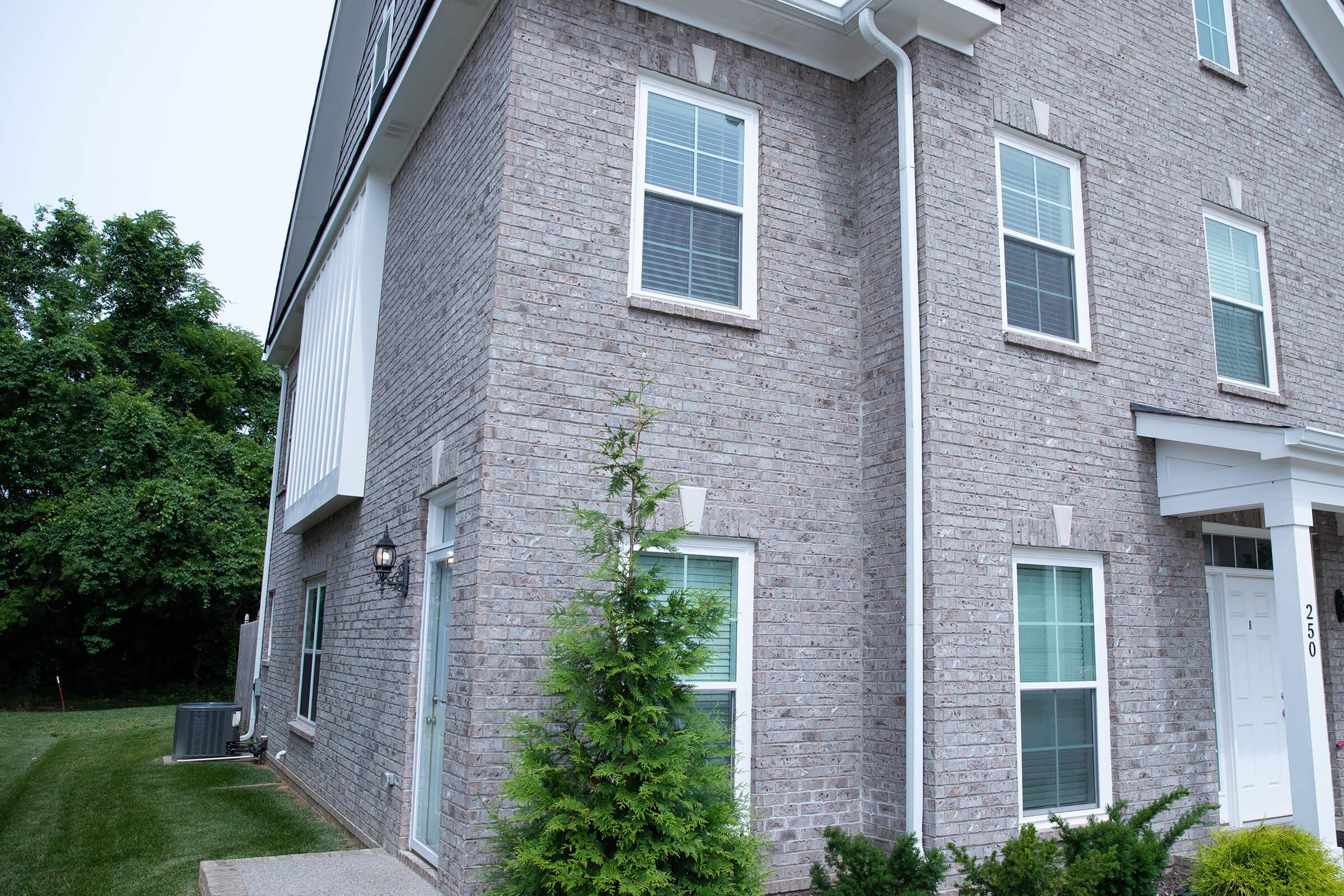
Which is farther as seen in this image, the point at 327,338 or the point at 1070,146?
the point at 327,338

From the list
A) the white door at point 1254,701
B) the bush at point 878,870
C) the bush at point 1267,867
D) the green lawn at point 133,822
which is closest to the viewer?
the bush at point 878,870

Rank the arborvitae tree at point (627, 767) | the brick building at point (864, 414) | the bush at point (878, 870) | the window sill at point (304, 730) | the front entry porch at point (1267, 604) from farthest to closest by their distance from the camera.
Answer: the window sill at point (304, 730) → the front entry porch at point (1267, 604) → the brick building at point (864, 414) → the bush at point (878, 870) → the arborvitae tree at point (627, 767)

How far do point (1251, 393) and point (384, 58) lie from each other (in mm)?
9689

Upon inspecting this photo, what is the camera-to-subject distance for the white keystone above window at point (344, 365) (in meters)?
9.07

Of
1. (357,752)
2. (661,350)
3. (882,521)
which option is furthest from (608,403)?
(357,752)

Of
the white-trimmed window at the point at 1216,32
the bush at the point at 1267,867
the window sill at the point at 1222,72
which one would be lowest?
the bush at the point at 1267,867

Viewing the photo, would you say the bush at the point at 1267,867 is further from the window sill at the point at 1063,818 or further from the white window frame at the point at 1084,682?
the white window frame at the point at 1084,682

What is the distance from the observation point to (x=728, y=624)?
6.34 meters

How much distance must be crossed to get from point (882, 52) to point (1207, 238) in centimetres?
384

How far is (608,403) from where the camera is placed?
6082 mm

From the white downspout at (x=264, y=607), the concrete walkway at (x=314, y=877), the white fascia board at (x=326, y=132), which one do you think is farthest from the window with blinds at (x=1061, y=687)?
the white downspout at (x=264, y=607)

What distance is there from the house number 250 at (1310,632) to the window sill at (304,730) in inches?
345

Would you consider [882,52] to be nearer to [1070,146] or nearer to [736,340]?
[1070,146]

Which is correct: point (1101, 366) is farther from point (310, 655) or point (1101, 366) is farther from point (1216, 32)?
point (310, 655)
